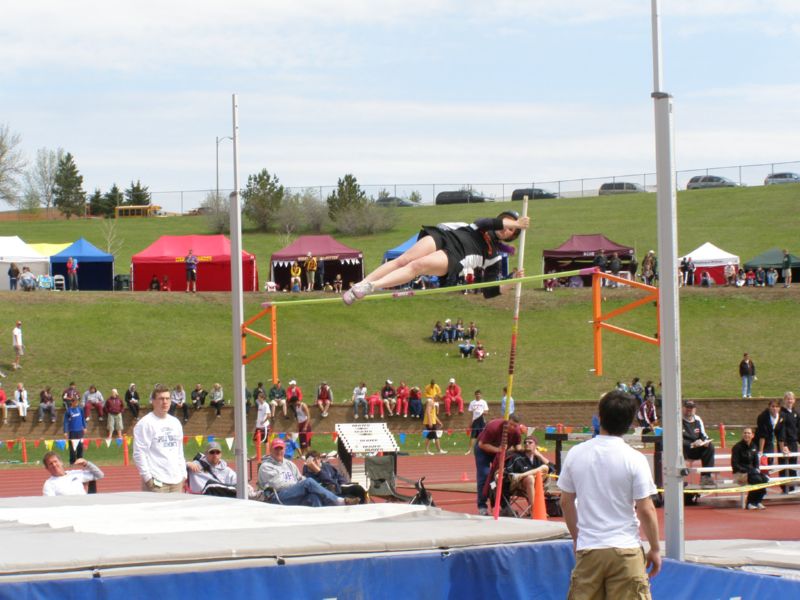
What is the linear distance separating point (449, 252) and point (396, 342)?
24.7 meters

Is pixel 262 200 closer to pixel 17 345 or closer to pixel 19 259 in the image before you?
pixel 19 259

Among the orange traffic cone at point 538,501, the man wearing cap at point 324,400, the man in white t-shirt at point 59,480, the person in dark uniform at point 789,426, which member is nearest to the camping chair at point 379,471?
the orange traffic cone at point 538,501

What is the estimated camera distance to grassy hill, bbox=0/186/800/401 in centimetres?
2953

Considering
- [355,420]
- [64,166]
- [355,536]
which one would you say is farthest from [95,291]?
[64,166]

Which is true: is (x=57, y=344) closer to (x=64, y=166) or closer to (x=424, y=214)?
(x=424, y=214)

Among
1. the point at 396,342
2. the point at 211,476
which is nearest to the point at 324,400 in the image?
the point at 396,342

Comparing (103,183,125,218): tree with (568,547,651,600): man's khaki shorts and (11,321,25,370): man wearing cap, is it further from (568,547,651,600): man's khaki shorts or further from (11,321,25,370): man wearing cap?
(568,547,651,600): man's khaki shorts

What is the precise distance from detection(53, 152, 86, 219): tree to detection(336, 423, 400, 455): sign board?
66517 mm

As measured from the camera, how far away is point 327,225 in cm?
5916

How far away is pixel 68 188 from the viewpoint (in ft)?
260

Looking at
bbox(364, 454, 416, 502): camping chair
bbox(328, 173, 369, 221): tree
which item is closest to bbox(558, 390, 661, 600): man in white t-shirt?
bbox(364, 454, 416, 502): camping chair

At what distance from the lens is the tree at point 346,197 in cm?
5769

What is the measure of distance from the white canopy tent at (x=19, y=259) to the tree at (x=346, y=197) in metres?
22.0

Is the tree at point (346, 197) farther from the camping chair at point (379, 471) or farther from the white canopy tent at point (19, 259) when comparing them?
the camping chair at point (379, 471)
